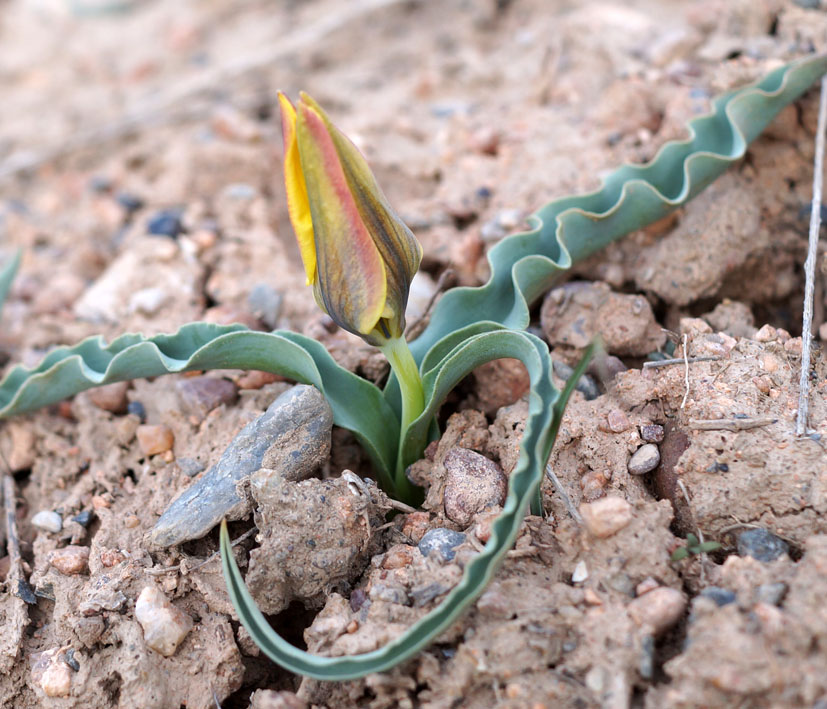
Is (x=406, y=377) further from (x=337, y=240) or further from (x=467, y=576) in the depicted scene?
(x=467, y=576)

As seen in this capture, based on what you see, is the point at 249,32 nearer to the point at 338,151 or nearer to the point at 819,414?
the point at 338,151

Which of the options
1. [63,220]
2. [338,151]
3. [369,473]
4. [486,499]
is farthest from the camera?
[63,220]

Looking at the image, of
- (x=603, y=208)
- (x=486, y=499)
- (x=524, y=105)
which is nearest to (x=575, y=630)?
(x=486, y=499)

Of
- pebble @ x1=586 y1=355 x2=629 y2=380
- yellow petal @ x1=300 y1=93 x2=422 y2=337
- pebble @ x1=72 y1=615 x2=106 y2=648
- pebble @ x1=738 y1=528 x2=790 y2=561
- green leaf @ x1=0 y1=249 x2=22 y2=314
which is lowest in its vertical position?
pebble @ x1=72 y1=615 x2=106 y2=648

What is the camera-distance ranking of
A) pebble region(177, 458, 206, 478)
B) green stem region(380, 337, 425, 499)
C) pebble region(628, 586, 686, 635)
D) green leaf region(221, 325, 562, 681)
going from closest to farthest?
green leaf region(221, 325, 562, 681)
pebble region(628, 586, 686, 635)
green stem region(380, 337, 425, 499)
pebble region(177, 458, 206, 478)

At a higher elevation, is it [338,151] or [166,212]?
[338,151]

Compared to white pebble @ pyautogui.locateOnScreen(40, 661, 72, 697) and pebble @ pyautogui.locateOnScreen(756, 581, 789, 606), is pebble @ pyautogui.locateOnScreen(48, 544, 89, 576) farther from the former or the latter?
pebble @ pyautogui.locateOnScreen(756, 581, 789, 606)

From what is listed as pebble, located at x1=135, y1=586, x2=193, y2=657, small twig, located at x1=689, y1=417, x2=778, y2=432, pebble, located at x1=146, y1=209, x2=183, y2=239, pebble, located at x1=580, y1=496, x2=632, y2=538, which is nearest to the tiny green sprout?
pebble, located at x1=580, y1=496, x2=632, y2=538
